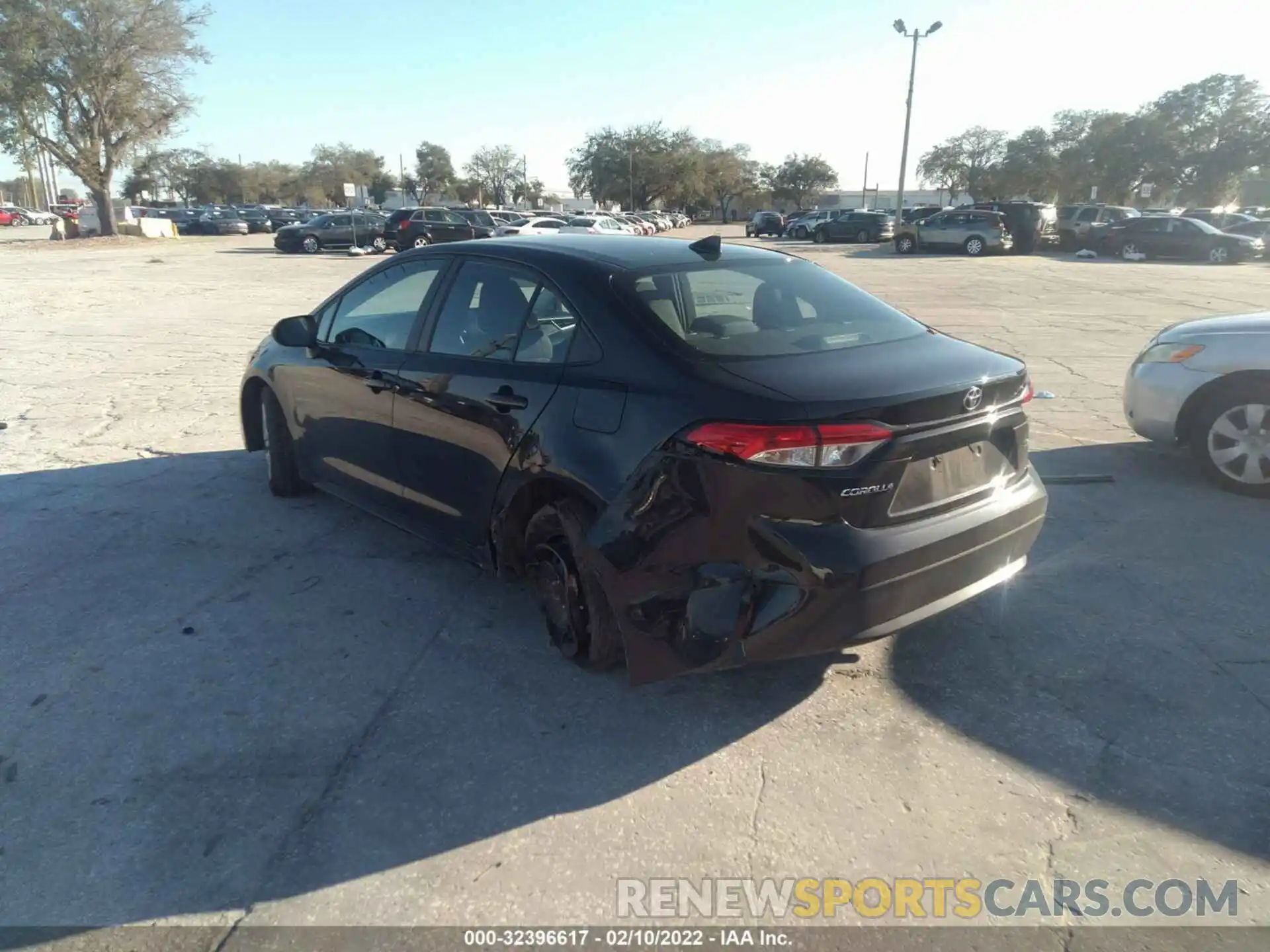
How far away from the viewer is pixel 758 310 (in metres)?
3.59

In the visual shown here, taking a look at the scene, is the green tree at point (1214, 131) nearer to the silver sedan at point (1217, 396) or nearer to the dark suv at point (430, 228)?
the dark suv at point (430, 228)

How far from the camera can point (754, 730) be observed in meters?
3.20

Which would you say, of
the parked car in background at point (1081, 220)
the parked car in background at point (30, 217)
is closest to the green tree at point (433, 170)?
the parked car in background at point (30, 217)

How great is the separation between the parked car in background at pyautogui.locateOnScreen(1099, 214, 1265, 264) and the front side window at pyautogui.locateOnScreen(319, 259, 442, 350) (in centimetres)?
3336

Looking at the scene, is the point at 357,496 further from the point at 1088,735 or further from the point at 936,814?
the point at 1088,735

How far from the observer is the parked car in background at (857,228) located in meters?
43.9

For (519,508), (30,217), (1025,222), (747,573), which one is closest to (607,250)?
(519,508)

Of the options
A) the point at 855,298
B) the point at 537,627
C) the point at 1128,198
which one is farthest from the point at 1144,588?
the point at 1128,198

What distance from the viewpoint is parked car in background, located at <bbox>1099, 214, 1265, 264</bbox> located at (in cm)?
3000

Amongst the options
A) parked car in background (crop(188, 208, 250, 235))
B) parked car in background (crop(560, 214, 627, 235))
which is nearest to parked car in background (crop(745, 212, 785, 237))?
parked car in background (crop(560, 214, 627, 235))

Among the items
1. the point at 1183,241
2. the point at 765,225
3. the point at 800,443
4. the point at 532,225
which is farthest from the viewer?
the point at 765,225

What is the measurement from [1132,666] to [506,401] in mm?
2720

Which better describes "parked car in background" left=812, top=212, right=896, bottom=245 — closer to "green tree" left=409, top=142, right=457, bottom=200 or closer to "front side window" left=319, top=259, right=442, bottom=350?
"front side window" left=319, top=259, right=442, bottom=350

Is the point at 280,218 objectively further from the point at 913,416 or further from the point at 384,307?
the point at 913,416
